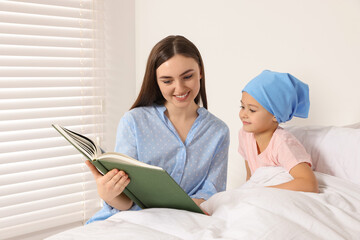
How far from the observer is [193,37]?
2242mm

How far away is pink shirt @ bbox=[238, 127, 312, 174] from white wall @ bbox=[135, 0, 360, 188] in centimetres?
33

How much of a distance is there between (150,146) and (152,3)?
4.84ft

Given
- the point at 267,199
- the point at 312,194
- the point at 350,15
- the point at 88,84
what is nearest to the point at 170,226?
the point at 267,199

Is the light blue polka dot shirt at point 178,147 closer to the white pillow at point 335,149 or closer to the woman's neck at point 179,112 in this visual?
the woman's neck at point 179,112

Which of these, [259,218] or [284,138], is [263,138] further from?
[259,218]

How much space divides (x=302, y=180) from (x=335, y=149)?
208 millimetres

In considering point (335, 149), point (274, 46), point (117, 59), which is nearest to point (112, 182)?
point (335, 149)

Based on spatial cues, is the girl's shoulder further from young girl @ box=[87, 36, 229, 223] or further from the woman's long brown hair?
the woman's long brown hair

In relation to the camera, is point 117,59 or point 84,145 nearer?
point 84,145

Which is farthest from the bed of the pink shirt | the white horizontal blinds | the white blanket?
the white horizontal blinds

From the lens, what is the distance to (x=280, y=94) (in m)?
1.32

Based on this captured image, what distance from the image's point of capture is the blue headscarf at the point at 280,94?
132cm

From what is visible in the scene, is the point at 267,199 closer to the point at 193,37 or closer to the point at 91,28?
the point at 193,37

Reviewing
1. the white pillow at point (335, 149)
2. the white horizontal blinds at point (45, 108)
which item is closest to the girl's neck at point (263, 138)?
the white pillow at point (335, 149)
